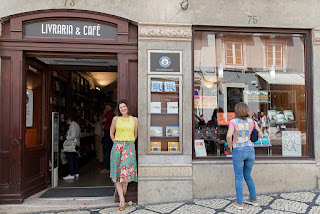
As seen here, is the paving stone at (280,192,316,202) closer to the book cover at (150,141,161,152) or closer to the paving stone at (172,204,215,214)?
the paving stone at (172,204,215,214)

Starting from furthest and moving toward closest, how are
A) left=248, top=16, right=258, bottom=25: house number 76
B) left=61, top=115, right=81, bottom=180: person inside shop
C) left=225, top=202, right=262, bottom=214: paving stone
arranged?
left=61, top=115, right=81, bottom=180: person inside shop → left=248, top=16, right=258, bottom=25: house number 76 → left=225, top=202, right=262, bottom=214: paving stone

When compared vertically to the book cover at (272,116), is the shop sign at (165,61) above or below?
above

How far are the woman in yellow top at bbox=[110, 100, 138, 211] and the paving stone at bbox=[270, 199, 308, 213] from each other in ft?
8.31

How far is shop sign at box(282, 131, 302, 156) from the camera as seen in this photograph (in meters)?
5.32

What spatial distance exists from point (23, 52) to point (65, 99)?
2673 millimetres

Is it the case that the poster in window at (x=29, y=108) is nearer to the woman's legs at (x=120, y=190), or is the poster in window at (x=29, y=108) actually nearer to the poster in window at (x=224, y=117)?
the woman's legs at (x=120, y=190)

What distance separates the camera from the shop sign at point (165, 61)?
475cm

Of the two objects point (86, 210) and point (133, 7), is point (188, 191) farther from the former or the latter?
point (133, 7)

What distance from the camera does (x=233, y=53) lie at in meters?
5.46

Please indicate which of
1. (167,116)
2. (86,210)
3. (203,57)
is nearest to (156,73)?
(167,116)

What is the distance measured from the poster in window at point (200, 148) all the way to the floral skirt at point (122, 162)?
1.37 meters

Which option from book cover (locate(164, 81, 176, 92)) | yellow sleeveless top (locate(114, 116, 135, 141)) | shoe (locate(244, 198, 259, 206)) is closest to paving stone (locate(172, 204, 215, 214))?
shoe (locate(244, 198, 259, 206))

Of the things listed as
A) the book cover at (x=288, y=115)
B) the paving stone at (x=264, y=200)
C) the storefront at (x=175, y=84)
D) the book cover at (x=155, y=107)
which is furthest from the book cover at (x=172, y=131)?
the book cover at (x=288, y=115)

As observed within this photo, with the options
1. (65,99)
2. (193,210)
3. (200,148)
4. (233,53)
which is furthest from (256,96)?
(65,99)
